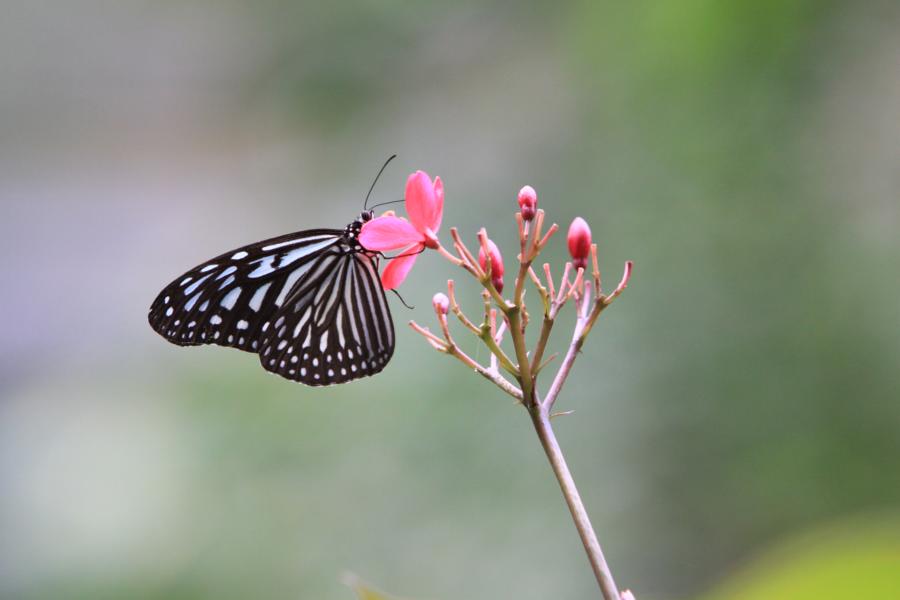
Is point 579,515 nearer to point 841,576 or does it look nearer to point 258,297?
point 841,576

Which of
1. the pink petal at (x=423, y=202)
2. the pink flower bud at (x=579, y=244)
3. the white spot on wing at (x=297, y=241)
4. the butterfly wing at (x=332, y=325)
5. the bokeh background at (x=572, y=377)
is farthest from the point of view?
the bokeh background at (x=572, y=377)

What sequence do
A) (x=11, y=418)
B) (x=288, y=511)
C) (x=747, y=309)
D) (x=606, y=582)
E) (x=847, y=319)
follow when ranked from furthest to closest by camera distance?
(x=11, y=418) < (x=288, y=511) < (x=747, y=309) < (x=847, y=319) < (x=606, y=582)

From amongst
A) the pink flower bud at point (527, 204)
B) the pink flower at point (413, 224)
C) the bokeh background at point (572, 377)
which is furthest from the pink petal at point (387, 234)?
the bokeh background at point (572, 377)

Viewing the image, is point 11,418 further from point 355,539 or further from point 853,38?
point 853,38

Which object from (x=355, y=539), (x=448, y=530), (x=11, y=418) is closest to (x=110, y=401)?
(x=11, y=418)

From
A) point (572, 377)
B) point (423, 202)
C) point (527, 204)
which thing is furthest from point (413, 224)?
point (572, 377)

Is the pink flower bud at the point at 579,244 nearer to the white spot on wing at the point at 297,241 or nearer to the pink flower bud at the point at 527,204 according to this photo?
the pink flower bud at the point at 527,204

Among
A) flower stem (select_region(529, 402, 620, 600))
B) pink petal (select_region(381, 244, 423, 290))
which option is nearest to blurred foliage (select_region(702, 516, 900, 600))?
flower stem (select_region(529, 402, 620, 600))
